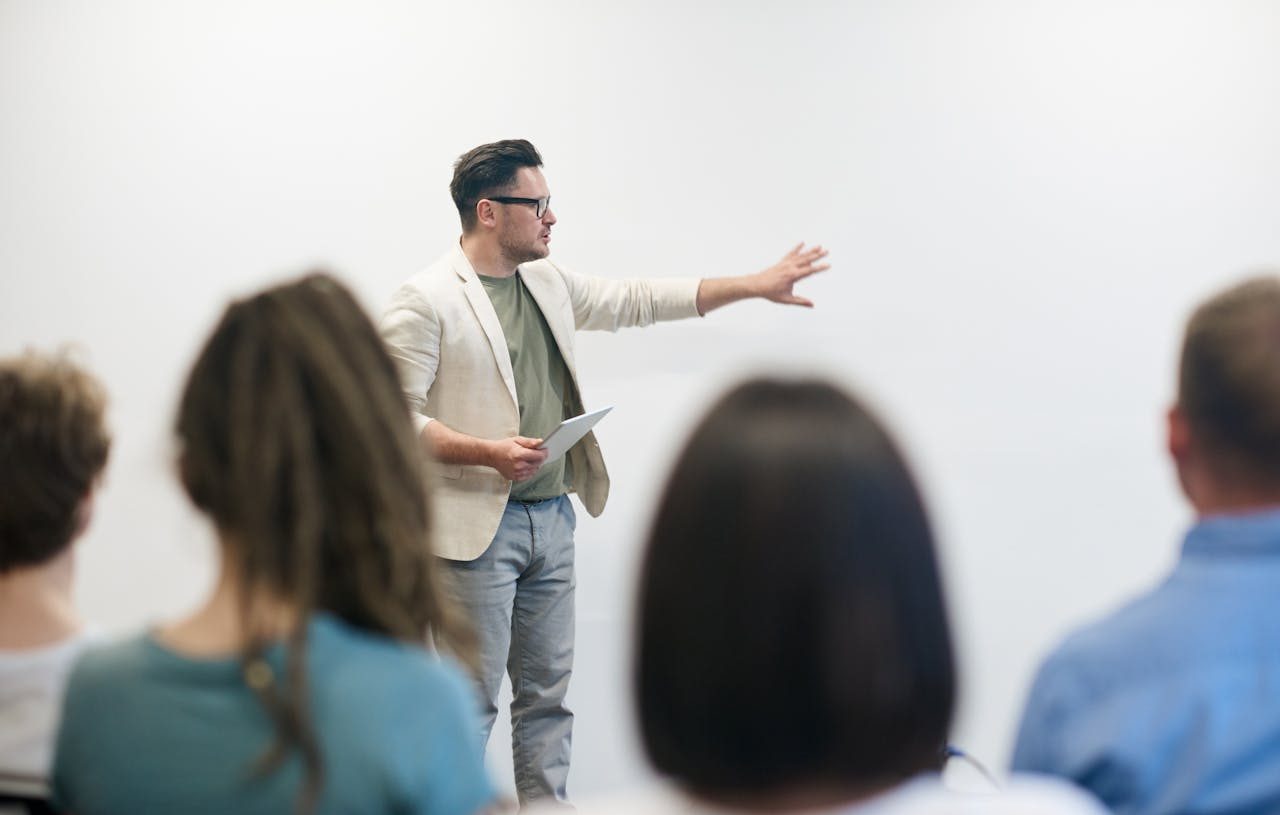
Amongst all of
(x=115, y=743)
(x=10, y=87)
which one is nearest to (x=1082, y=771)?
(x=115, y=743)

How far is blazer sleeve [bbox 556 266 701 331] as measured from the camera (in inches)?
117

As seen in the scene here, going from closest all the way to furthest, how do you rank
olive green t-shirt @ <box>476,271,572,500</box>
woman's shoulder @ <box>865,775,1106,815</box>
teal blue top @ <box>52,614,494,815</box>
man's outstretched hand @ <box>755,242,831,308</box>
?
woman's shoulder @ <box>865,775,1106,815</box>, teal blue top @ <box>52,614,494,815</box>, olive green t-shirt @ <box>476,271,572,500</box>, man's outstretched hand @ <box>755,242,831,308</box>

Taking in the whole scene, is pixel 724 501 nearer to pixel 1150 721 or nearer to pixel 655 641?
pixel 655 641

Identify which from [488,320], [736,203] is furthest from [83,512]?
[736,203]

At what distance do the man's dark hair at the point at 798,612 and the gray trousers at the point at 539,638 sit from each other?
6.43ft

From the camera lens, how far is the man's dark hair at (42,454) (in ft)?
4.09

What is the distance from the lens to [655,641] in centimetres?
76

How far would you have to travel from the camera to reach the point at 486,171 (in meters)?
2.80

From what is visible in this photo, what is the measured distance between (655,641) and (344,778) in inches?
11.1

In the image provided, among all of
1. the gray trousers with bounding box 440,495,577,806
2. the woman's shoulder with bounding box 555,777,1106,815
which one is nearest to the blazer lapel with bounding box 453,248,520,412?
the gray trousers with bounding box 440,495,577,806

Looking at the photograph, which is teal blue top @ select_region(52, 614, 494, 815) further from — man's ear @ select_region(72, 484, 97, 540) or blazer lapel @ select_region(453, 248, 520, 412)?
blazer lapel @ select_region(453, 248, 520, 412)

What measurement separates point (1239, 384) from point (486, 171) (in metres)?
2.00

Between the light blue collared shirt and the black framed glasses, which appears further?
the black framed glasses

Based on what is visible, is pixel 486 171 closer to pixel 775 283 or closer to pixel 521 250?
pixel 521 250
